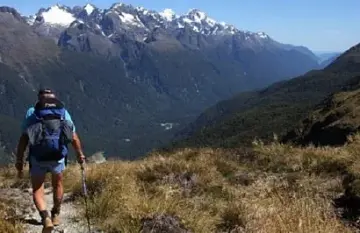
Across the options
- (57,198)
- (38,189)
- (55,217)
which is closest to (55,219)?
(55,217)

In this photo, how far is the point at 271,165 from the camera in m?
14.3

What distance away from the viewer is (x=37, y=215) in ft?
34.3

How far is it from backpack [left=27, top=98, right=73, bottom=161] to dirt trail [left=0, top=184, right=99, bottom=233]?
126cm

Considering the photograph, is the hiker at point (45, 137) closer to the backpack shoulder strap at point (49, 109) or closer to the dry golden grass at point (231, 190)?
the backpack shoulder strap at point (49, 109)

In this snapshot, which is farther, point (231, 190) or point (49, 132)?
point (231, 190)

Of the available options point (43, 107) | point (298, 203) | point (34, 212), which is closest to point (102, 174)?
point (34, 212)

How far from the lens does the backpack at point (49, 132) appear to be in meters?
8.73

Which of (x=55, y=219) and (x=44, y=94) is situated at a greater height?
(x=44, y=94)

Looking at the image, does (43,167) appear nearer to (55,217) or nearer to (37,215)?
(55,217)

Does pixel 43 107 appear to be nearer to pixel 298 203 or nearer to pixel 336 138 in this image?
pixel 298 203

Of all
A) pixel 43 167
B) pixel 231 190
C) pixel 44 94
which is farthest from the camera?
pixel 231 190

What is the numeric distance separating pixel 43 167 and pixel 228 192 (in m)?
3.92

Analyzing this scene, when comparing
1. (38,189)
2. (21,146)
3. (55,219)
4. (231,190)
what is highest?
(21,146)

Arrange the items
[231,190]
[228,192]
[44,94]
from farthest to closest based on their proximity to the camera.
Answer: [231,190] < [228,192] < [44,94]
